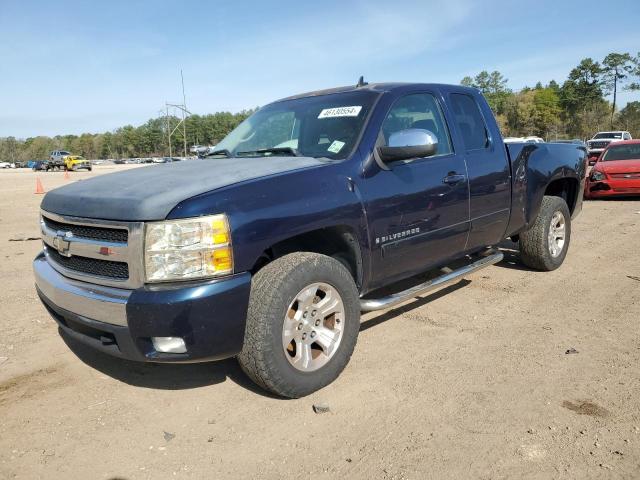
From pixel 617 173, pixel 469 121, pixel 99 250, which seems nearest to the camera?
pixel 99 250

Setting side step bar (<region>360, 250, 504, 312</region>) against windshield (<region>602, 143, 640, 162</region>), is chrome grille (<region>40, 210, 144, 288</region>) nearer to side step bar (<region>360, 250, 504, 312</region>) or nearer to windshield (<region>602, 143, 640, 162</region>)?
side step bar (<region>360, 250, 504, 312</region>)

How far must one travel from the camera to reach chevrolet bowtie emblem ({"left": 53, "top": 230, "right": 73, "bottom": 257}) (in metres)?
2.92

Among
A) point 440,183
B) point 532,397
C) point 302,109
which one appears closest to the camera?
point 532,397

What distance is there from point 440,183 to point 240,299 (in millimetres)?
1925

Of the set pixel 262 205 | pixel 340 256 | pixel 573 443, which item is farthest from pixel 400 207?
pixel 573 443

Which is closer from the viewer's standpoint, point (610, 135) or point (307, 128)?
point (307, 128)

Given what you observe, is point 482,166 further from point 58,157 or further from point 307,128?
point 58,157

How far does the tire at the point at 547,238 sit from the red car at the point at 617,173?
7506 millimetres

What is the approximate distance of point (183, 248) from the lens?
8.25ft

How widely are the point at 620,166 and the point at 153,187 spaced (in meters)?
12.2

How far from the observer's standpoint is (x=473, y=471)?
2293mm

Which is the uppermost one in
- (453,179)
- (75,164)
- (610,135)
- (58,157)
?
(58,157)

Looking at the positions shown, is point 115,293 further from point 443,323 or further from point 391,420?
point 443,323

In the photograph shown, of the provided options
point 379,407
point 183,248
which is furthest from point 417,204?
point 183,248
